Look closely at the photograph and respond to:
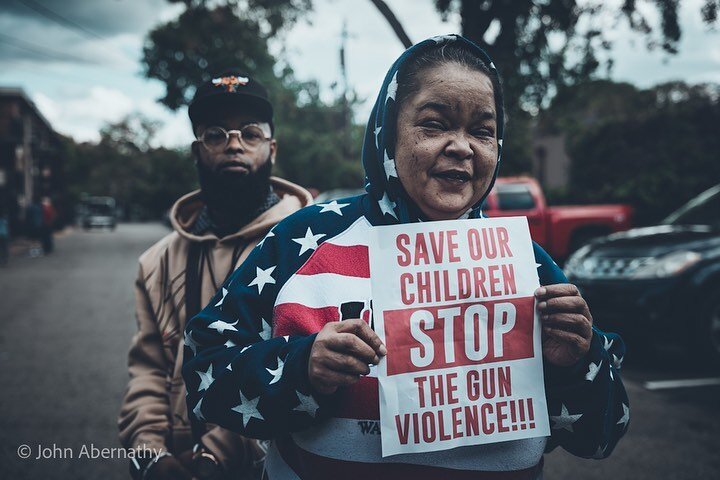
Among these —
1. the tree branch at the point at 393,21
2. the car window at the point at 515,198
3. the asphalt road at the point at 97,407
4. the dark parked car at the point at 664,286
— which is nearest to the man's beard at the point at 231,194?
the asphalt road at the point at 97,407

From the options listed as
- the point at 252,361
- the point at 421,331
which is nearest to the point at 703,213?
the point at 421,331

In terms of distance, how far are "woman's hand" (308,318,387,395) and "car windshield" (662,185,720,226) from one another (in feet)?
→ 20.6

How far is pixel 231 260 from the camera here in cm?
195

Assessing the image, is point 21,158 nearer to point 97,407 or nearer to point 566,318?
point 97,407

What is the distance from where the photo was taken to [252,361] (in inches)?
46.9

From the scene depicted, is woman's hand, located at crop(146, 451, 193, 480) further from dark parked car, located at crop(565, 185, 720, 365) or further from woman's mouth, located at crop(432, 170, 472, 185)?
dark parked car, located at crop(565, 185, 720, 365)

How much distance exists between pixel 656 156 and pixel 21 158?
34739 millimetres

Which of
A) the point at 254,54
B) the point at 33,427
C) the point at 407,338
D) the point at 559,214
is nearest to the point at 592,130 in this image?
the point at 559,214

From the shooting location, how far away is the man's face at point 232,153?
204 cm

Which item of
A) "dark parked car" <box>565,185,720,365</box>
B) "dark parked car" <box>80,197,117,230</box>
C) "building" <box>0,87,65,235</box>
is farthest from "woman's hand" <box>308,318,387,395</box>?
"dark parked car" <box>80,197,117,230</box>

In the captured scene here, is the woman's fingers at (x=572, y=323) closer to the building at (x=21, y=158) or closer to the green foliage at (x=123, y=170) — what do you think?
the building at (x=21, y=158)

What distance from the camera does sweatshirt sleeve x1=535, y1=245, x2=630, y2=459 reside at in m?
1.28

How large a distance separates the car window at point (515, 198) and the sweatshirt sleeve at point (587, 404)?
11173mm

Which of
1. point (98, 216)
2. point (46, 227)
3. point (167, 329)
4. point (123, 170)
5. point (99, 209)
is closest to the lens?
point (167, 329)
